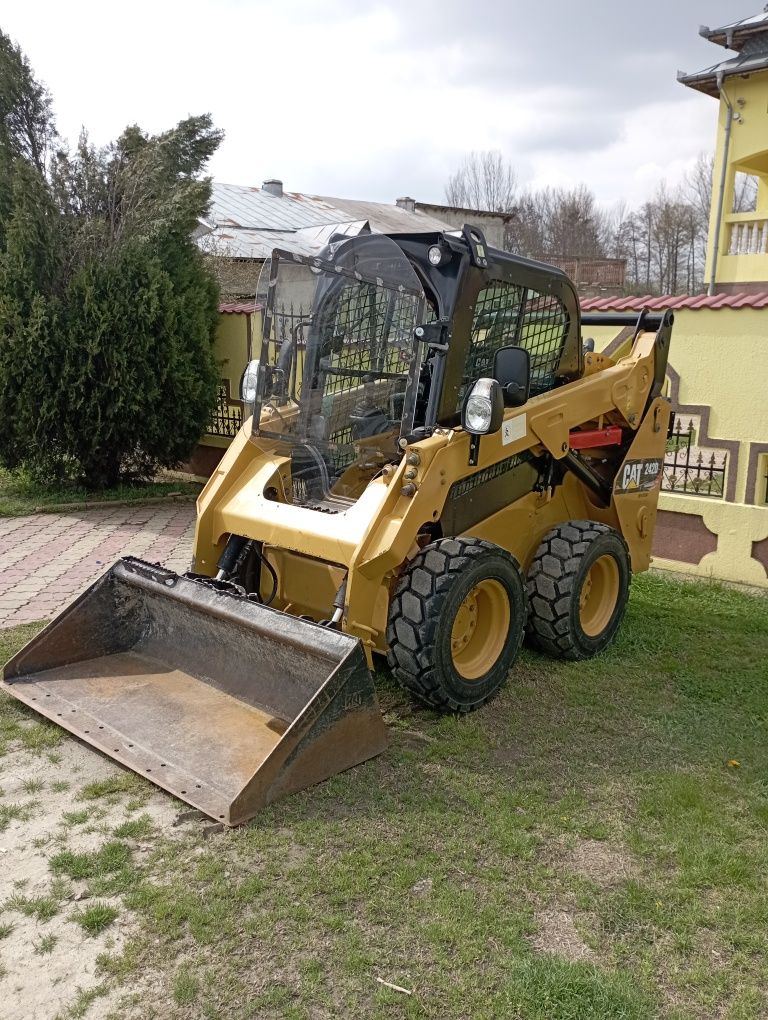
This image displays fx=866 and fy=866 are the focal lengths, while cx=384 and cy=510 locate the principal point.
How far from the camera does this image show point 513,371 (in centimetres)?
434

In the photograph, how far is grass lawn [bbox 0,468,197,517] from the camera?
935 centimetres

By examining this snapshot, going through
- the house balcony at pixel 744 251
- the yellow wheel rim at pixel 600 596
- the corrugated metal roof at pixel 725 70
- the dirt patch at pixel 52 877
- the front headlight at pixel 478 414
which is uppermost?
the corrugated metal roof at pixel 725 70

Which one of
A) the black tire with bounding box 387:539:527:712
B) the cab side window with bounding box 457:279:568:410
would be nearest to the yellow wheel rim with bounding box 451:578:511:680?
the black tire with bounding box 387:539:527:712

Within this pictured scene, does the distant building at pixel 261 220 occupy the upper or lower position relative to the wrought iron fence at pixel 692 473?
upper

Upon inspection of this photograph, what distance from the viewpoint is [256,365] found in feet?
15.7

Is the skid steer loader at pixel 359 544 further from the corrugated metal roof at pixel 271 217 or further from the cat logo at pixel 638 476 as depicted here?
the corrugated metal roof at pixel 271 217

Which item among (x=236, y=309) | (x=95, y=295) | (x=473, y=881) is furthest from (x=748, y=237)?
(x=473, y=881)

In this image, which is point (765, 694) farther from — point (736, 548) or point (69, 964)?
point (69, 964)

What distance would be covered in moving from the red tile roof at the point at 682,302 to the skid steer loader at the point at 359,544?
210cm

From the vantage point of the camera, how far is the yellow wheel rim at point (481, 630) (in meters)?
4.34

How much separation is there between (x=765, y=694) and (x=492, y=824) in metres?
2.16

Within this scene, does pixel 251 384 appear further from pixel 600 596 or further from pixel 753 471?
pixel 753 471

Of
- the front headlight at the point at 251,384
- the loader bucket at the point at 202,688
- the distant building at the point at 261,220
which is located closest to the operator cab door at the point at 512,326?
the front headlight at the point at 251,384

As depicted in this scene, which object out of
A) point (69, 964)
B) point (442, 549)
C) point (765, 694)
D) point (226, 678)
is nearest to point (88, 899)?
point (69, 964)
